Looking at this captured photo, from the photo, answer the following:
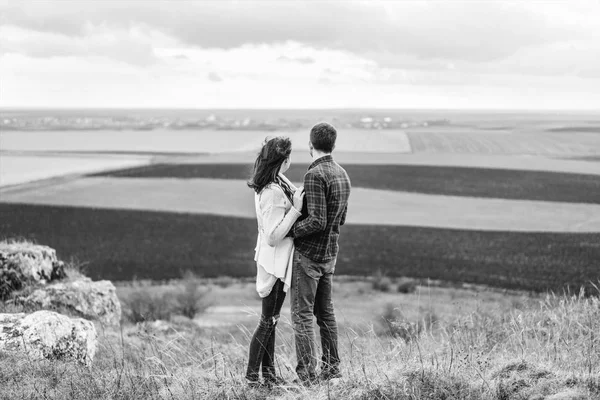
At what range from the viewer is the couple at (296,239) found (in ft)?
15.5

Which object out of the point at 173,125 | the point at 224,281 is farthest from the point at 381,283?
the point at 173,125

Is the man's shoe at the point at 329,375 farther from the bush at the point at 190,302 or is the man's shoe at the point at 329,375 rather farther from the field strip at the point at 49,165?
the field strip at the point at 49,165

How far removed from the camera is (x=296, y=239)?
4902mm

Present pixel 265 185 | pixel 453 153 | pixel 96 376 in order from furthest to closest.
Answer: pixel 453 153 < pixel 96 376 < pixel 265 185

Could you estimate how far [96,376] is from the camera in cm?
519

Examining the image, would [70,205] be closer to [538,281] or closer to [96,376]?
[538,281]

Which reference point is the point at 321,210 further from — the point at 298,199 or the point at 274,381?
the point at 274,381

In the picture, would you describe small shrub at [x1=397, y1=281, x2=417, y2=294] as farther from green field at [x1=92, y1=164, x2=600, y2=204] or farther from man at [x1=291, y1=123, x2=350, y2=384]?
green field at [x1=92, y1=164, x2=600, y2=204]

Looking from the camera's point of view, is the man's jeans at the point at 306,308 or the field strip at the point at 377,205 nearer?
the man's jeans at the point at 306,308

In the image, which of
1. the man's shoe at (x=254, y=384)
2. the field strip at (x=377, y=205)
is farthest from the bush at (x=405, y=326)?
the field strip at (x=377, y=205)

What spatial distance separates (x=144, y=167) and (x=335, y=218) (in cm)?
5158

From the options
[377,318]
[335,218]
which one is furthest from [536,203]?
[335,218]

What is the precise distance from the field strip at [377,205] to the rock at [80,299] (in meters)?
21.4

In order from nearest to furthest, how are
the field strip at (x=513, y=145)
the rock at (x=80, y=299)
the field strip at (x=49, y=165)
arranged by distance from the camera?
the rock at (x=80, y=299), the field strip at (x=49, y=165), the field strip at (x=513, y=145)
